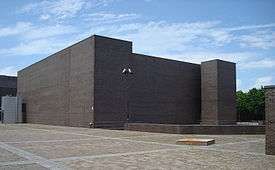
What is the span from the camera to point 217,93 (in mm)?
64500

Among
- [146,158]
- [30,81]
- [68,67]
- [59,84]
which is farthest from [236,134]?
[30,81]

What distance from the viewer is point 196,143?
67.3ft

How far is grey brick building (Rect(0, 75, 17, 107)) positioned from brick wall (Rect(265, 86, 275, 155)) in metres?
96.4

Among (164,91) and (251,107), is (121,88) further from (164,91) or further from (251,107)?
(251,107)

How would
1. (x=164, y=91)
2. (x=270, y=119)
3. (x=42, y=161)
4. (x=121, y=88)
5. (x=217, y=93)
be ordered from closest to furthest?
(x=42, y=161), (x=270, y=119), (x=121, y=88), (x=164, y=91), (x=217, y=93)

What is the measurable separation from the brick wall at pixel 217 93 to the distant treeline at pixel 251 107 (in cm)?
2171

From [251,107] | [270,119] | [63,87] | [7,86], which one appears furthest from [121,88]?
[7,86]

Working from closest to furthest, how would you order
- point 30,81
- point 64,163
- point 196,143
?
point 64,163, point 196,143, point 30,81

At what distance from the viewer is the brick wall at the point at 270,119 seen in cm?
1546

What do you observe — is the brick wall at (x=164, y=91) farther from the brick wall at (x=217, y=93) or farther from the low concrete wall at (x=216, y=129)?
the low concrete wall at (x=216, y=129)

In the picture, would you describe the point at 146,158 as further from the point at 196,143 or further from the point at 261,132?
the point at 261,132

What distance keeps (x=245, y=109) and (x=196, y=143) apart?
72648 mm

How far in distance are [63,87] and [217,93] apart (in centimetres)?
2605

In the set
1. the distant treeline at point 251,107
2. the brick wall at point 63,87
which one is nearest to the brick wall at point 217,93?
the distant treeline at point 251,107
